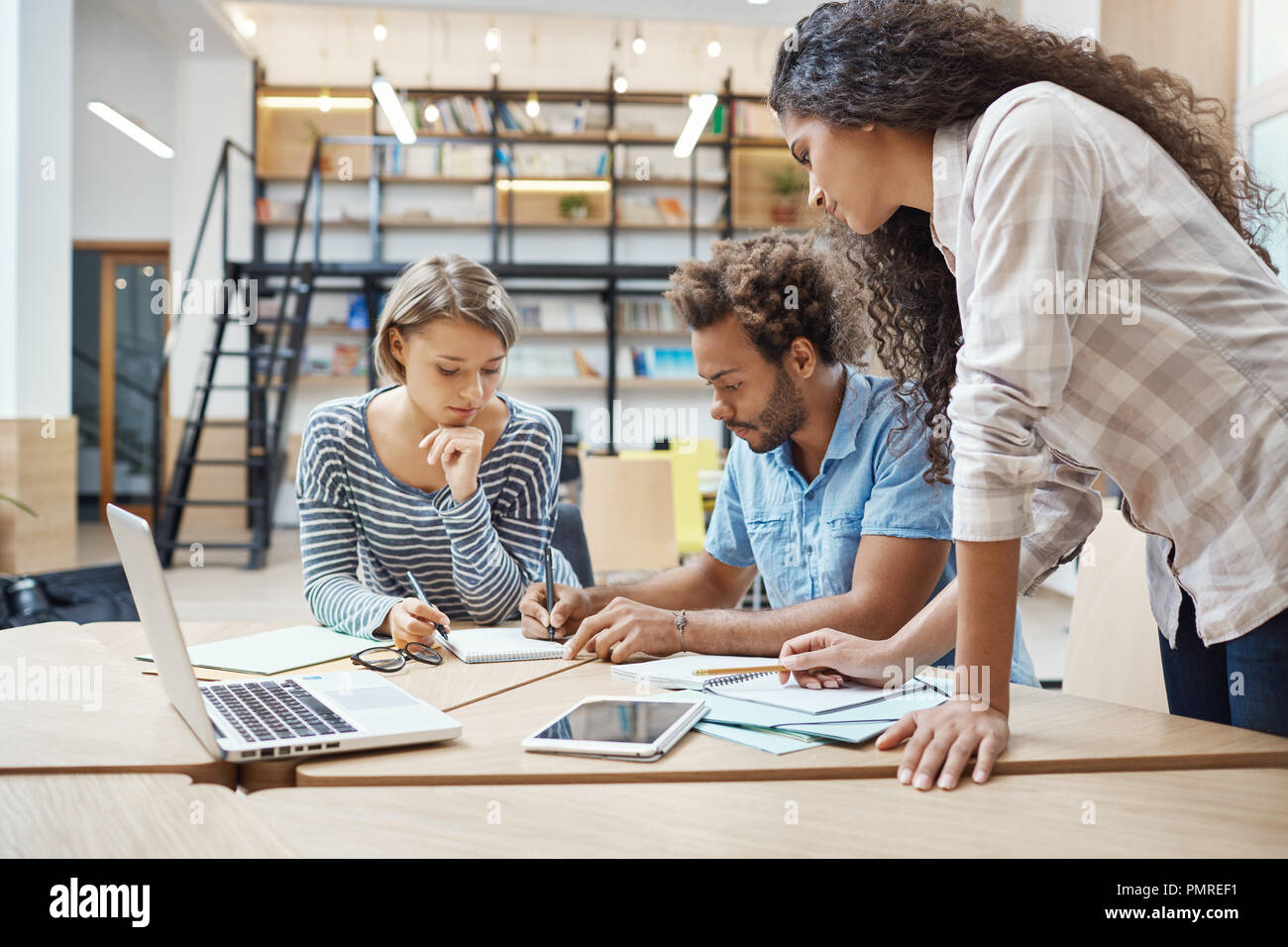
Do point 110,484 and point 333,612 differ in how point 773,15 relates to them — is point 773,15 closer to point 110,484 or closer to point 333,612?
point 333,612

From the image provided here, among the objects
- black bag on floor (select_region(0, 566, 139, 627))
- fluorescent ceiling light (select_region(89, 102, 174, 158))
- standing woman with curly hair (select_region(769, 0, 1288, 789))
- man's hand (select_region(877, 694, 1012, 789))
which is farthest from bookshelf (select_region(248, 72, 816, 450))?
man's hand (select_region(877, 694, 1012, 789))

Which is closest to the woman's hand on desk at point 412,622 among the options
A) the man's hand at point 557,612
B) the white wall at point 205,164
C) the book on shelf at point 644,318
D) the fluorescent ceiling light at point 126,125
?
the man's hand at point 557,612

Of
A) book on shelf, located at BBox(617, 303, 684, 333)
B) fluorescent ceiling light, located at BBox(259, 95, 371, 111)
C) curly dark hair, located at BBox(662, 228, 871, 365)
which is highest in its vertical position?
fluorescent ceiling light, located at BBox(259, 95, 371, 111)

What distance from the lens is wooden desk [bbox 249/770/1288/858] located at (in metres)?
0.68

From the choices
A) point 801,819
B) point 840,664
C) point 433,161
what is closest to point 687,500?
point 840,664

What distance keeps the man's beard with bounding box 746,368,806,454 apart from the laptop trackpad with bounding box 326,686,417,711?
0.75 meters

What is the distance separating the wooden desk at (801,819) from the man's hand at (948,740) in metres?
0.02

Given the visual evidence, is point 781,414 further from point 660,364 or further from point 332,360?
point 332,360

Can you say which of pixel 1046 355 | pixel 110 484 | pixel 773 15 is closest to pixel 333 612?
pixel 1046 355

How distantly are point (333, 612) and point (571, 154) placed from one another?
723 cm

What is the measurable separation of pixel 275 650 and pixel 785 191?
744cm

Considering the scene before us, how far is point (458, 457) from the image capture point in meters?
1.60

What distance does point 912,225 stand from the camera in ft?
4.15

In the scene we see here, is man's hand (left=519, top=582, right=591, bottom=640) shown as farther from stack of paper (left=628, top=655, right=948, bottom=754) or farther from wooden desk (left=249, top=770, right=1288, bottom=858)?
wooden desk (left=249, top=770, right=1288, bottom=858)
